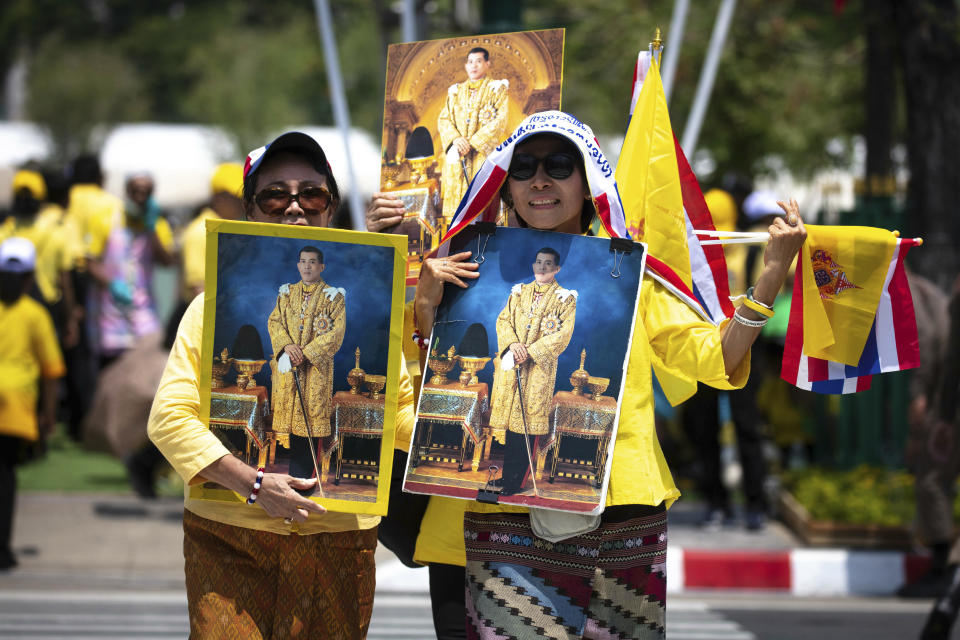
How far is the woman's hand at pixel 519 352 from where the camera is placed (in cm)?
323

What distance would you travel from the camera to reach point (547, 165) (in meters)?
3.38

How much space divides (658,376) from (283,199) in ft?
3.37

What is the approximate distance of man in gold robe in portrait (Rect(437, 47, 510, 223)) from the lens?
12.8 ft

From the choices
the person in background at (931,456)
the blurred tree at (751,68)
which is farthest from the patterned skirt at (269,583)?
the blurred tree at (751,68)

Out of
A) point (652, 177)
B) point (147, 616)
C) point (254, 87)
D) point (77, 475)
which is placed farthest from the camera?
point (254, 87)

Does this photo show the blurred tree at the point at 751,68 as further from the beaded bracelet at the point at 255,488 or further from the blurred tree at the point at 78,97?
the blurred tree at the point at 78,97

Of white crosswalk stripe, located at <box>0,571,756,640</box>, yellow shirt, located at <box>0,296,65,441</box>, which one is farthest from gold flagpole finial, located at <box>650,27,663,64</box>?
yellow shirt, located at <box>0,296,65,441</box>

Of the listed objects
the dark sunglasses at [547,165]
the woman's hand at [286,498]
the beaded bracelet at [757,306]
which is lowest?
the woman's hand at [286,498]

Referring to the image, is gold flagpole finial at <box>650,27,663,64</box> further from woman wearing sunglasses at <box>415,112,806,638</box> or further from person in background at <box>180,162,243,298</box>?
person in background at <box>180,162,243,298</box>

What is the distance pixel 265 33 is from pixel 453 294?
178 ft

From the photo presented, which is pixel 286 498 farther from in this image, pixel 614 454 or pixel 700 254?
pixel 700 254

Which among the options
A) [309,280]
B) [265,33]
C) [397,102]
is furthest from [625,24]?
[265,33]

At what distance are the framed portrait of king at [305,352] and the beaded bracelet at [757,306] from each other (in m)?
0.84

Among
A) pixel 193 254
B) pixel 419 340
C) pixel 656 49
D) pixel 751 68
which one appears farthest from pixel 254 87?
pixel 419 340
